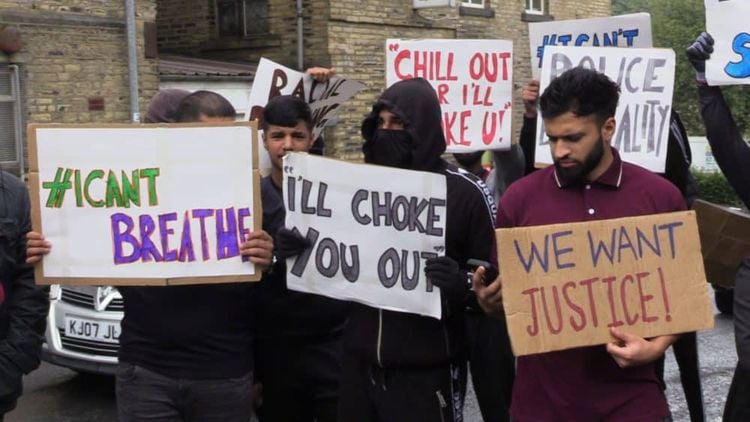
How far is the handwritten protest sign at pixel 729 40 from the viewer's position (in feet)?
14.1

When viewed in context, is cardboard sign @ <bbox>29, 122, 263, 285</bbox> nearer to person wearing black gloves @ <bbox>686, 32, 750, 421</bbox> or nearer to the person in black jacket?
the person in black jacket

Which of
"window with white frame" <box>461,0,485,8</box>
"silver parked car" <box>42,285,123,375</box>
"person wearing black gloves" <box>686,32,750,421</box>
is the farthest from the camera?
"window with white frame" <box>461,0,485,8</box>

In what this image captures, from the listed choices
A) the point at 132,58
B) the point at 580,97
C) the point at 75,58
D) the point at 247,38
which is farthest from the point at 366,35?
the point at 580,97

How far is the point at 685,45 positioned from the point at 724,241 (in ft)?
90.7

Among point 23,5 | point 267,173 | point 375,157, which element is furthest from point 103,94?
point 375,157

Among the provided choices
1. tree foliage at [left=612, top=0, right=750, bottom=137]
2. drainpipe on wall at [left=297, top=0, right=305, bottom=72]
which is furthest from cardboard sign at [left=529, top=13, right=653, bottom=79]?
tree foliage at [left=612, top=0, right=750, bottom=137]

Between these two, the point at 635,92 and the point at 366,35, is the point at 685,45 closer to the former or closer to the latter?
the point at 366,35

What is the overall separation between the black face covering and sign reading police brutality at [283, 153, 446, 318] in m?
0.14

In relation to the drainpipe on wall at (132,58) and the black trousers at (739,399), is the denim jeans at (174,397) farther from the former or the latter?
the drainpipe on wall at (132,58)

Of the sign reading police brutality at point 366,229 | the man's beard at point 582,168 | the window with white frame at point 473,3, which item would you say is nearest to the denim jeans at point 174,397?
the sign reading police brutality at point 366,229

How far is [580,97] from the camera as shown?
343 centimetres

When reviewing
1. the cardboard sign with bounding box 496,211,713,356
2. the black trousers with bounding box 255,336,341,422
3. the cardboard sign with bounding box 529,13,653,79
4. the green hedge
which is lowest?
the green hedge

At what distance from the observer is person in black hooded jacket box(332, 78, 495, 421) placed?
12.8ft

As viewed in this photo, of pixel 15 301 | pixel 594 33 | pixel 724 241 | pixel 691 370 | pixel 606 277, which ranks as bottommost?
pixel 691 370
